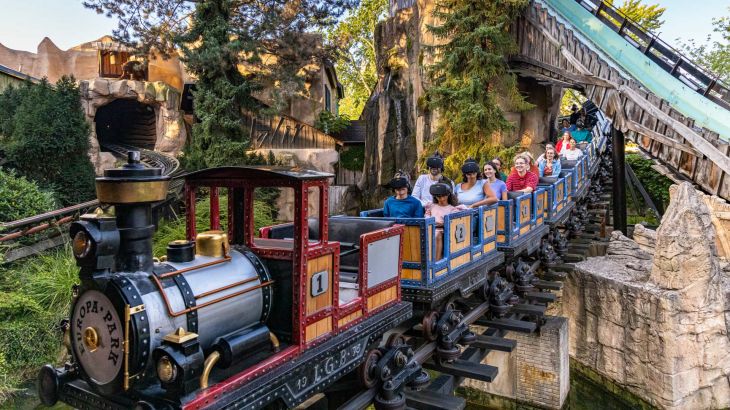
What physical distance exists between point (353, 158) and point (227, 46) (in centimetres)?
1138

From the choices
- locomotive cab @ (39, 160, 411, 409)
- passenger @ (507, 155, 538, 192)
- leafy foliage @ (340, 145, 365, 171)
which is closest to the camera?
locomotive cab @ (39, 160, 411, 409)

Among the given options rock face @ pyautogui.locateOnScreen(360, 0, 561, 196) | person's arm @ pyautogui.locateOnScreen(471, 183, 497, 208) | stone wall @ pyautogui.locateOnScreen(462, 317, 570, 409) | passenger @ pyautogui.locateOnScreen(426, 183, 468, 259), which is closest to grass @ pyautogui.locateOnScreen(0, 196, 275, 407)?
passenger @ pyautogui.locateOnScreen(426, 183, 468, 259)

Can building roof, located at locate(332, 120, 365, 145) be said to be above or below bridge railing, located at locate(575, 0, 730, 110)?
below

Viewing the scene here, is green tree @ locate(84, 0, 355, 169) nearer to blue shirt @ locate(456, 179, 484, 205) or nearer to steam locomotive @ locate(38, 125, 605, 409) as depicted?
blue shirt @ locate(456, 179, 484, 205)

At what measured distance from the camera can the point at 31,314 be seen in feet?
26.9

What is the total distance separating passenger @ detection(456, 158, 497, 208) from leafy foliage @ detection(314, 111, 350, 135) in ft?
55.0

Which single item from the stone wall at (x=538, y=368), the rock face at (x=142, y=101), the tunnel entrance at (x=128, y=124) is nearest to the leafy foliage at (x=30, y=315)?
the stone wall at (x=538, y=368)

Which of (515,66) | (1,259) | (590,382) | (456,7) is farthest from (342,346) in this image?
(515,66)

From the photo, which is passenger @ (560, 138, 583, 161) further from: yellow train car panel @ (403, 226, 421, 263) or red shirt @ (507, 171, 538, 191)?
yellow train car panel @ (403, 226, 421, 263)

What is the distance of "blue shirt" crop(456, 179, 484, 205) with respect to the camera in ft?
22.4

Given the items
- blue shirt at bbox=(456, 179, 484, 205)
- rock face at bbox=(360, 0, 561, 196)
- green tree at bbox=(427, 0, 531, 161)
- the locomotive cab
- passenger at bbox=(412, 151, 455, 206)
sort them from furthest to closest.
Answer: rock face at bbox=(360, 0, 561, 196)
green tree at bbox=(427, 0, 531, 161)
blue shirt at bbox=(456, 179, 484, 205)
passenger at bbox=(412, 151, 455, 206)
the locomotive cab

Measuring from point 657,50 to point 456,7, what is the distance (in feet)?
21.7

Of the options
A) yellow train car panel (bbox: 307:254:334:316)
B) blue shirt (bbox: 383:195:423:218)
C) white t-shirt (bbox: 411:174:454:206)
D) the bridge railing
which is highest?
the bridge railing

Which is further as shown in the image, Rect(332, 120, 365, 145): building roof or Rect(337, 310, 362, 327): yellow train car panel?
Rect(332, 120, 365, 145): building roof
